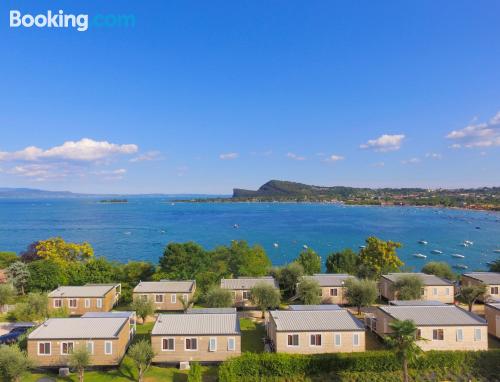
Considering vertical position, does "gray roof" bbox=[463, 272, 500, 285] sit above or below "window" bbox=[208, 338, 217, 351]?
above

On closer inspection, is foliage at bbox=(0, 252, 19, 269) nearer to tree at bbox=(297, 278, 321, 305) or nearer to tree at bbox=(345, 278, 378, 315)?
tree at bbox=(297, 278, 321, 305)

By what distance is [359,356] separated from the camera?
24406mm

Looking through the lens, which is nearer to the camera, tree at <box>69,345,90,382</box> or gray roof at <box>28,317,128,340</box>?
tree at <box>69,345,90,382</box>

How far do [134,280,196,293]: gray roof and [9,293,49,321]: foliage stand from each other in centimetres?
867

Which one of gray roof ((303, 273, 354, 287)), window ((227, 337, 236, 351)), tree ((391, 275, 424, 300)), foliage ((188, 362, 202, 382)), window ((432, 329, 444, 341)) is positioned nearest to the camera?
foliage ((188, 362, 202, 382))

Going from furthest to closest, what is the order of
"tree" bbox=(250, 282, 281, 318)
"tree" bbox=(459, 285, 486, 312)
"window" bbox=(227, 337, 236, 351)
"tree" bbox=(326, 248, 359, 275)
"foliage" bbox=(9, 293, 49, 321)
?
"tree" bbox=(326, 248, 359, 275), "tree" bbox=(250, 282, 281, 318), "tree" bbox=(459, 285, 486, 312), "foliage" bbox=(9, 293, 49, 321), "window" bbox=(227, 337, 236, 351)

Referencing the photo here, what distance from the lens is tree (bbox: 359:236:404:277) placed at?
51.8 metres

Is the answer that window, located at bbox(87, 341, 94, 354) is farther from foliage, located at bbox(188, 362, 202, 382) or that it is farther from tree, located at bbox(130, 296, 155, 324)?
tree, located at bbox(130, 296, 155, 324)

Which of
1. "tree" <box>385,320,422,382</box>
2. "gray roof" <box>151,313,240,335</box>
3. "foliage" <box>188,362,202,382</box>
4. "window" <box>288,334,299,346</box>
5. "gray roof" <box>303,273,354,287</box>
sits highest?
"tree" <box>385,320,422,382</box>

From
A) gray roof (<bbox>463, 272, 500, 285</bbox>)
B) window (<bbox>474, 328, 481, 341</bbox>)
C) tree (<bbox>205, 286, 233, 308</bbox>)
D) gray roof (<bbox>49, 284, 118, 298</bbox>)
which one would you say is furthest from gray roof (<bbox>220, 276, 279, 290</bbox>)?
gray roof (<bbox>463, 272, 500, 285</bbox>)

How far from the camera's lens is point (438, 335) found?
1065 inches

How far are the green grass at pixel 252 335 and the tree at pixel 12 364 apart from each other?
14.6 m

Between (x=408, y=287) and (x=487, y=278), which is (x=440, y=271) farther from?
(x=408, y=287)

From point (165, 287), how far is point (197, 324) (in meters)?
14.9
